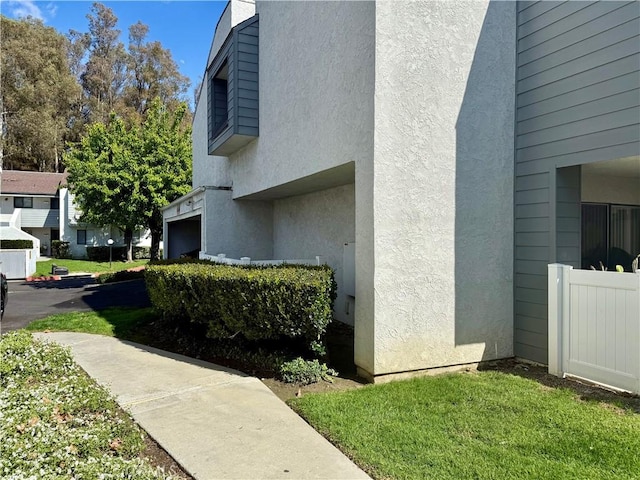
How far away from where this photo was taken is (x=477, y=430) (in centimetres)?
386

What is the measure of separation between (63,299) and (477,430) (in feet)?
45.2

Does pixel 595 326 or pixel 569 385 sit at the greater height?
pixel 595 326

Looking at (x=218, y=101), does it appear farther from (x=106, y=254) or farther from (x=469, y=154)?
(x=106, y=254)

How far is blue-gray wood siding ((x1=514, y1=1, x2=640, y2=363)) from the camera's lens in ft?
16.2

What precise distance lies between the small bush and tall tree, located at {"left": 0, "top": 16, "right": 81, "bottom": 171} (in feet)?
128

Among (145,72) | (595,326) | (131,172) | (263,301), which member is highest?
(145,72)

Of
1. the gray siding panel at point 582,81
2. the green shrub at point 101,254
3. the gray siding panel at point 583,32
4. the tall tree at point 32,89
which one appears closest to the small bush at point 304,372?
the gray siding panel at point 582,81

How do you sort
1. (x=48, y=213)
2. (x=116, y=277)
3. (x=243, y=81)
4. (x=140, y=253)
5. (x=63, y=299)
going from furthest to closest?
(x=48, y=213)
(x=140, y=253)
(x=116, y=277)
(x=63, y=299)
(x=243, y=81)

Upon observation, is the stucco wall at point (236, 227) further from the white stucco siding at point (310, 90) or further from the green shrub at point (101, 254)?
the green shrub at point (101, 254)

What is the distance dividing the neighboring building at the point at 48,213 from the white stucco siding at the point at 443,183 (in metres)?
32.0

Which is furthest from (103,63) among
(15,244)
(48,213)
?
(15,244)

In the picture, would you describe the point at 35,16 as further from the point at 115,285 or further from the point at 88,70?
the point at 115,285

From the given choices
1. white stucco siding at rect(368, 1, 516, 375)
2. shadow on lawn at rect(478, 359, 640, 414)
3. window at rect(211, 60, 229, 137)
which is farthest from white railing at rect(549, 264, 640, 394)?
window at rect(211, 60, 229, 137)

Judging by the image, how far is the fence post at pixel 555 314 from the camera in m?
5.34
